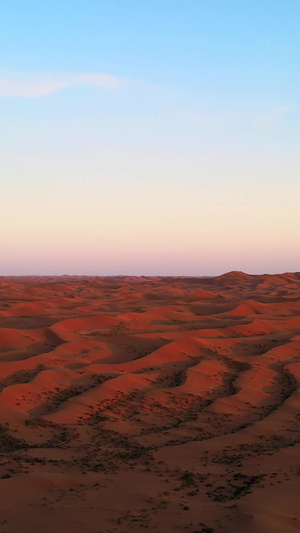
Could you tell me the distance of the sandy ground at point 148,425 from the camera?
212 inches

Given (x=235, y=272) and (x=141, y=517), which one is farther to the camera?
(x=235, y=272)

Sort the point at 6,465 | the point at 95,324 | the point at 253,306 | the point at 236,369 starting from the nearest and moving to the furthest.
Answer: the point at 6,465, the point at 236,369, the point at 95,324, the point at 253,306

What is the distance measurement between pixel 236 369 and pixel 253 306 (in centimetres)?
1001

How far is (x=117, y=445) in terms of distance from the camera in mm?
8008

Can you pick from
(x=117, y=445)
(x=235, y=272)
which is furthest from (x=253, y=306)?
(x=235, y=272)

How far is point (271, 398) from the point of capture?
10.8m

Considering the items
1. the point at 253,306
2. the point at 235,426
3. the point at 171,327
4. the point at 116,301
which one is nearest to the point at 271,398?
the point at 235,426

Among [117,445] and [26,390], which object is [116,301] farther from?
[117,445]

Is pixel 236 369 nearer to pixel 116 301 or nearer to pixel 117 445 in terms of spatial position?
pixel 117 445

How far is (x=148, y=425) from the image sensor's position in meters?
9.13

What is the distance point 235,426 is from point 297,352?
6.17 m

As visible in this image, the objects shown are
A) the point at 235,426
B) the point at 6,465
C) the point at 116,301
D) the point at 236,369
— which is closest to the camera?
the point at 6,465

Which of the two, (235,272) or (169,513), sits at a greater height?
(235,272)

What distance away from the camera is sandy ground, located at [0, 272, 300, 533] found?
5.38 m
